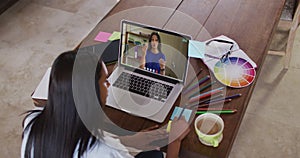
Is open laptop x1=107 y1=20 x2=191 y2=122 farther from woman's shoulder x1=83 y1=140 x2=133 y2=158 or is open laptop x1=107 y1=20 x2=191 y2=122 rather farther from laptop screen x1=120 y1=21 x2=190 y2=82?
woman's shoulder x1=83 y1=140 x2=133 y2=158

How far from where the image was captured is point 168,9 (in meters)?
1.88

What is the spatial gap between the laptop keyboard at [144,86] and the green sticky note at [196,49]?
0.24 meters

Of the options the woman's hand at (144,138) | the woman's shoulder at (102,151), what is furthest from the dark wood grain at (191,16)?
the woman's shoulder at (102,151)

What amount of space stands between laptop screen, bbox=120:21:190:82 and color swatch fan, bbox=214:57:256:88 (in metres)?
0.20

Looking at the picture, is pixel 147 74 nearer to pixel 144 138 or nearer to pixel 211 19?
pixel 144 138

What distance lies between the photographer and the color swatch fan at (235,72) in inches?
58.3

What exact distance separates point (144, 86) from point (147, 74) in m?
0.06

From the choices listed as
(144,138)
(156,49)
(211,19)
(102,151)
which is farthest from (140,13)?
(102,151)

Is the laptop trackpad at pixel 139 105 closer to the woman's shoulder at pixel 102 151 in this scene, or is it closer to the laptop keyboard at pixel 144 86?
the laptop keyboard at pixel 144 86

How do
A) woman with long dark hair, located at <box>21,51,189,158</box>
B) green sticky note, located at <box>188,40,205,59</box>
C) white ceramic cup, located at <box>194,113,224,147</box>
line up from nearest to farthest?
woman with long dark hair, located at <box>21,51,189,158</box> < white ceramic cup, located at <box>194,113,224,147</box> < green sticky note, located at <box>188,40,205,59</box>

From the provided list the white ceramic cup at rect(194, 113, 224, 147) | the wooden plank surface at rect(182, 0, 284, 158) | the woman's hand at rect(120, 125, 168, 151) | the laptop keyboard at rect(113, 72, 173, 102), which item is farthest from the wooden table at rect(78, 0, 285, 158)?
the woman's hand at rect(120, 125, 168, 151)

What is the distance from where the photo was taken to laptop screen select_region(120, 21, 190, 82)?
139cm

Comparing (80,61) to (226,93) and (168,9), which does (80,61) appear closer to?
(226,93)

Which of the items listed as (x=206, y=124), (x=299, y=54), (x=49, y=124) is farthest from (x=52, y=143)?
(x=299, y=54)
